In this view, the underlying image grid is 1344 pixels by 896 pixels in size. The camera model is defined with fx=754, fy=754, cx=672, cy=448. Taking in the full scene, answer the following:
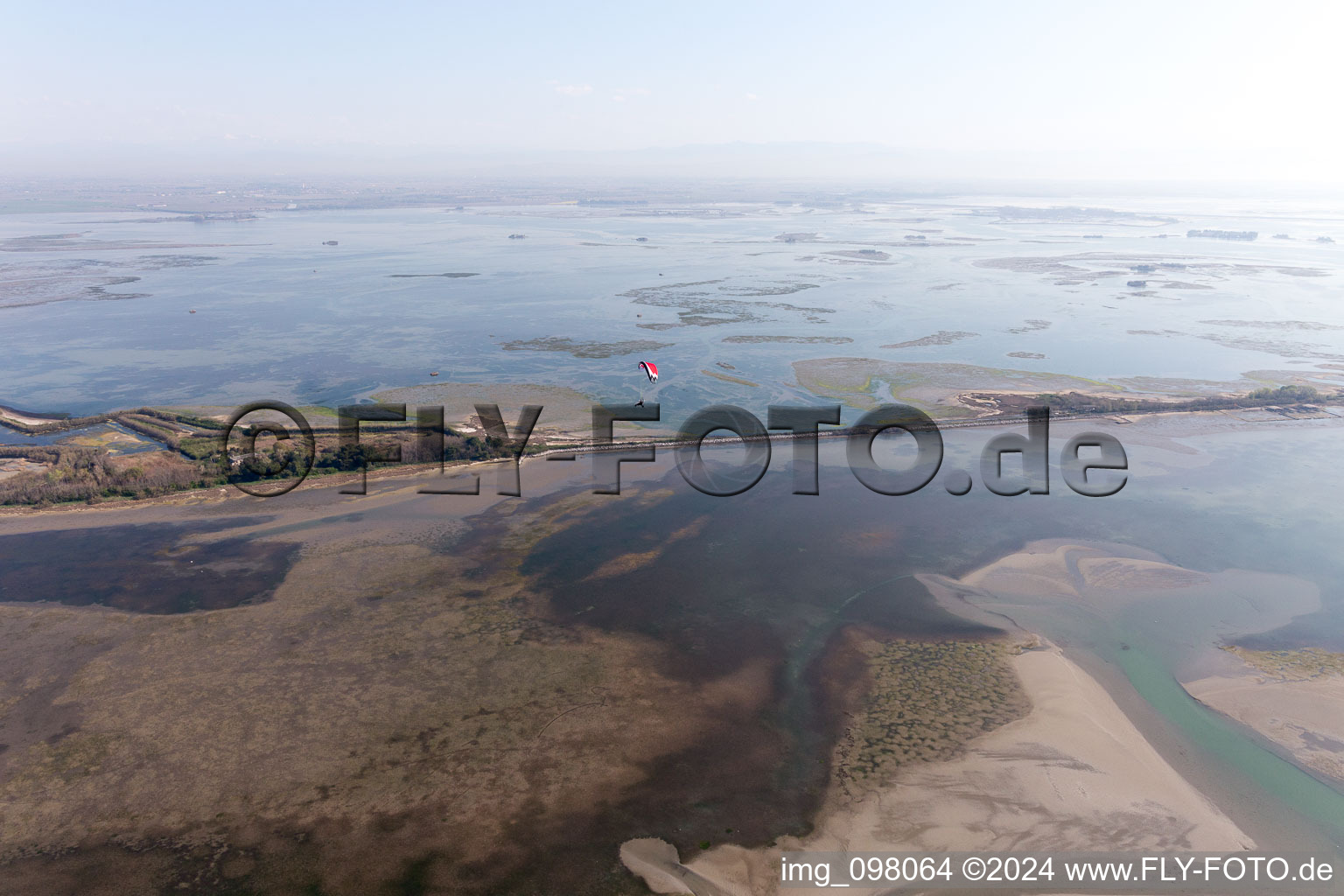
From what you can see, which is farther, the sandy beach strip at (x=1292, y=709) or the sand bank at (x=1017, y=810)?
the sandy beach strip at (x=1292, y=709)

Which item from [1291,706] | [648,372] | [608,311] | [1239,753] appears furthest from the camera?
[608,311]

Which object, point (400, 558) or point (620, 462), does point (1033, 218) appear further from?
point (400, 558)

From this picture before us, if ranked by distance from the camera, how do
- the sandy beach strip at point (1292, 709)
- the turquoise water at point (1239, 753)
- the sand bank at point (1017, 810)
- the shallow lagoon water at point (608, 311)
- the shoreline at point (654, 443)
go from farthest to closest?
1. the shallow lagoon water at point (608, 311)
2. the shoreline at point (654, 443)
3. the sandy beach strip at point (1292, 709)
4. the turquoise water at point (1239, 753)
5. the sand bank at point (1017, 810)

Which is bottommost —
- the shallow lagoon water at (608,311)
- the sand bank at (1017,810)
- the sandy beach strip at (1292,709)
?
the sand bank at (1017,810)

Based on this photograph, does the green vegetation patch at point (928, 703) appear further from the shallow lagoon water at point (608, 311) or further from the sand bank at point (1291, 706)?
the shallow lagoon water at point (608, 311)

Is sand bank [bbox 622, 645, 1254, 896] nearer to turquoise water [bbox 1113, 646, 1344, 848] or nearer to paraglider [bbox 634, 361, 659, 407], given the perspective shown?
turquoise water [bbox 1113, 646, 1344, 848]

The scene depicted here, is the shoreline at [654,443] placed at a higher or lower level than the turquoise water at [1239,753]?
higher

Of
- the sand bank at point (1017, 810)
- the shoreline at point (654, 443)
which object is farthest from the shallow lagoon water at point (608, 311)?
the sand bank at point (1017, 810)

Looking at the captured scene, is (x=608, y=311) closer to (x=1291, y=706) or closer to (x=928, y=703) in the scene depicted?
(x=928, y=703)

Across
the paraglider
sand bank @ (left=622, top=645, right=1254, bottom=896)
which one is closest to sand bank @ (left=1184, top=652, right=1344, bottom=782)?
sand bank @ (left=622, top=645, right=1254, bottom=896)

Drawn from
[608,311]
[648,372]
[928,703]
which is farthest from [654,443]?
[608,311]

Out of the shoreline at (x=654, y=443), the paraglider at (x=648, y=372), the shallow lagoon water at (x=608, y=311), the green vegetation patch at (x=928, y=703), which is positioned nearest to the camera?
the green vegetation patch at (x=928, y=703)
